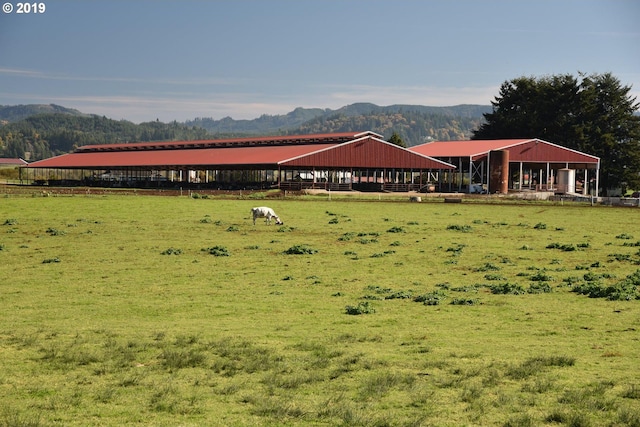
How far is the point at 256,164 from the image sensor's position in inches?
3484

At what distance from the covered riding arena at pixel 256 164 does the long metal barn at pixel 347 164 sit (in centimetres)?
12

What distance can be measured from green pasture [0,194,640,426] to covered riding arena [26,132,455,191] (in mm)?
54783

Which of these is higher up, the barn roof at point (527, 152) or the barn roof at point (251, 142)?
the barn roof at point (251, 142)

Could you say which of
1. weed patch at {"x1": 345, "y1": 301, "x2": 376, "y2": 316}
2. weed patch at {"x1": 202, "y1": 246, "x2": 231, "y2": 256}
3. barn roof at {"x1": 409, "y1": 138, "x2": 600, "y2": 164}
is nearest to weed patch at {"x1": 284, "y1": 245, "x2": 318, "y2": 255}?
weed patch at {"x1": 202, "y1": 246, "x2": 231, "y2": 256}

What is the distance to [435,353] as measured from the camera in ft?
44.2

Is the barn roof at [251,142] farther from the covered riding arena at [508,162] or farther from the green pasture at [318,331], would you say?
the green pasture at [318,331]

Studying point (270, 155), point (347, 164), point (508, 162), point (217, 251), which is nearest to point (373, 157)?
point (347, 164)

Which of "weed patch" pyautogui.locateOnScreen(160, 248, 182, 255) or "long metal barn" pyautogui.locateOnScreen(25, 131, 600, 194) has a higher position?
"long metal barn" pyautogui.locateOnScreen(25, 131, 600, 194)

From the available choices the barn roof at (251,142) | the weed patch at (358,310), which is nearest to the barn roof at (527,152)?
the barn roof at (251,142)

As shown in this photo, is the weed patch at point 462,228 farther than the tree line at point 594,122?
No

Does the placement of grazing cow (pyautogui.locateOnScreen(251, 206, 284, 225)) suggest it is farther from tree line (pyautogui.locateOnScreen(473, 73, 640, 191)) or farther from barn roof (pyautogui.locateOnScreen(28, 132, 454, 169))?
tree line (pyautogui.locateOnScreen(473, 73, 640, 191))

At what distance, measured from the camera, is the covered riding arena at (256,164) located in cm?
8900

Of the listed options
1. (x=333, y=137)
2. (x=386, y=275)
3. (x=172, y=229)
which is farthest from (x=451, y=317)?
(x=333, y=137)

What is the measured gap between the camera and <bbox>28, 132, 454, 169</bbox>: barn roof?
89.2 m
